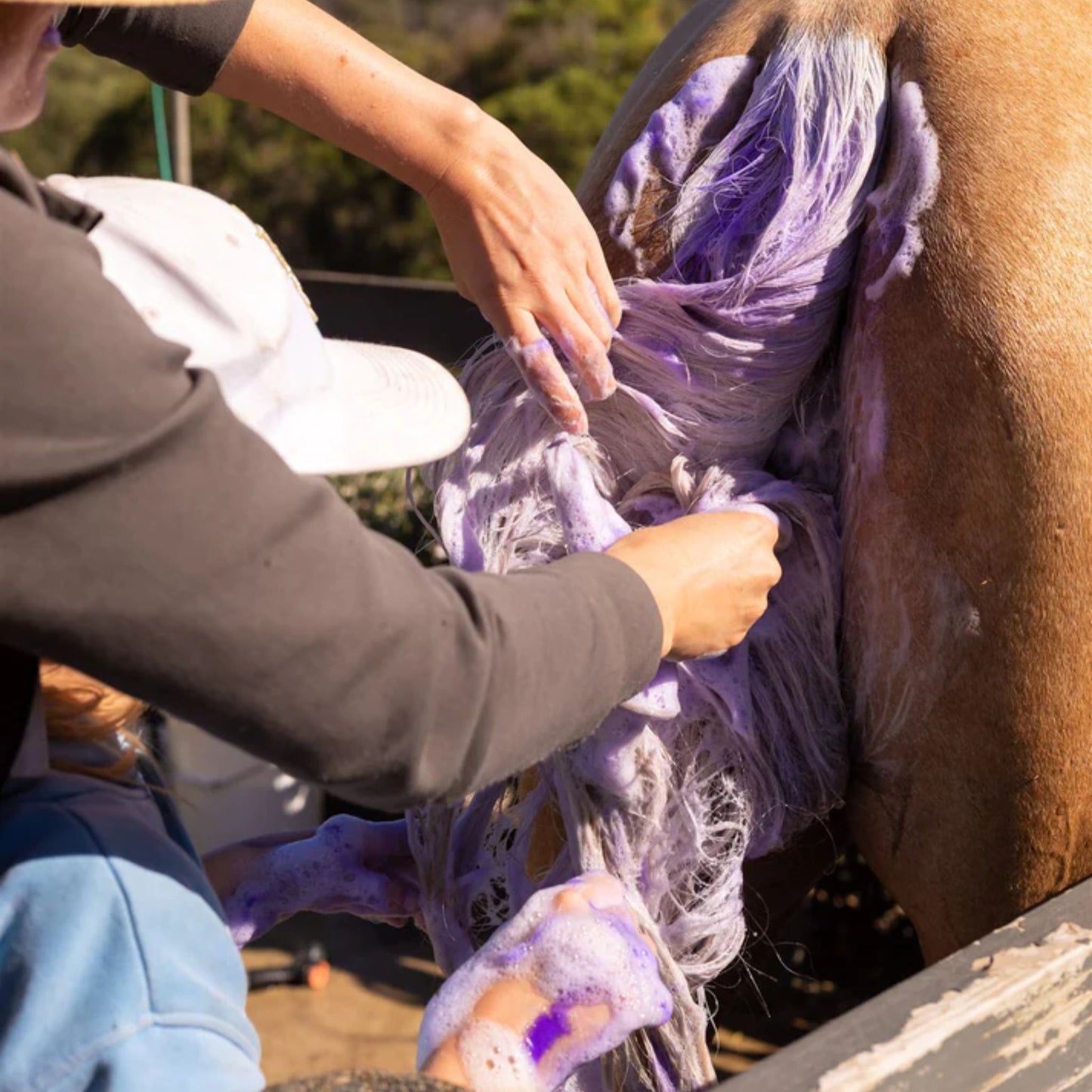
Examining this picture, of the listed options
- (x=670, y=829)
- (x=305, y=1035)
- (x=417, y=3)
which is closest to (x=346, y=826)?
(x=670, y=829)

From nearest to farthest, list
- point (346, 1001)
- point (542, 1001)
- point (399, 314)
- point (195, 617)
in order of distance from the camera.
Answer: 1. point (195, 617)
2. point (542, 1001)
3. point (399, 314)
4. point (346, 1001)

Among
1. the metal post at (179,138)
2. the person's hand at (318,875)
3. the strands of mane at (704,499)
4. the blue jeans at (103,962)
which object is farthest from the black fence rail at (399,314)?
the blue jeans at (103,962)

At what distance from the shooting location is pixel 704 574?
106 centimetres

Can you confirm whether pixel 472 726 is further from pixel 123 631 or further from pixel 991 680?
pixel 991 680

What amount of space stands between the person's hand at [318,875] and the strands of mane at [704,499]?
6 centimetres

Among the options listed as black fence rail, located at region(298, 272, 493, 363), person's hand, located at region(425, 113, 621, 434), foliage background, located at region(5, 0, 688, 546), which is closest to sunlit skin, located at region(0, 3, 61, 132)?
person's hand, located at region(425, 113, 621, 434)

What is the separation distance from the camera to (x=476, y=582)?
2.69 feet

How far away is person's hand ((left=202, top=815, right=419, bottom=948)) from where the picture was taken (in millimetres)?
1377

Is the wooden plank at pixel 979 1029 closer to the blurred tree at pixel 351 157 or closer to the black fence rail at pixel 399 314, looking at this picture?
the black fence rail at pixel 399 314

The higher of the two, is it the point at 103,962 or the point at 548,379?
the point at 548,379

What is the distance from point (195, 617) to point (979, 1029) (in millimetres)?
652

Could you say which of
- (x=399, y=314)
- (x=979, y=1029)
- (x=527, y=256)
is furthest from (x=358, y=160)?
(x=979, y=1029)

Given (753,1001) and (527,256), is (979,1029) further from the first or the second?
(753,1001)

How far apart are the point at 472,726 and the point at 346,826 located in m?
0.74
